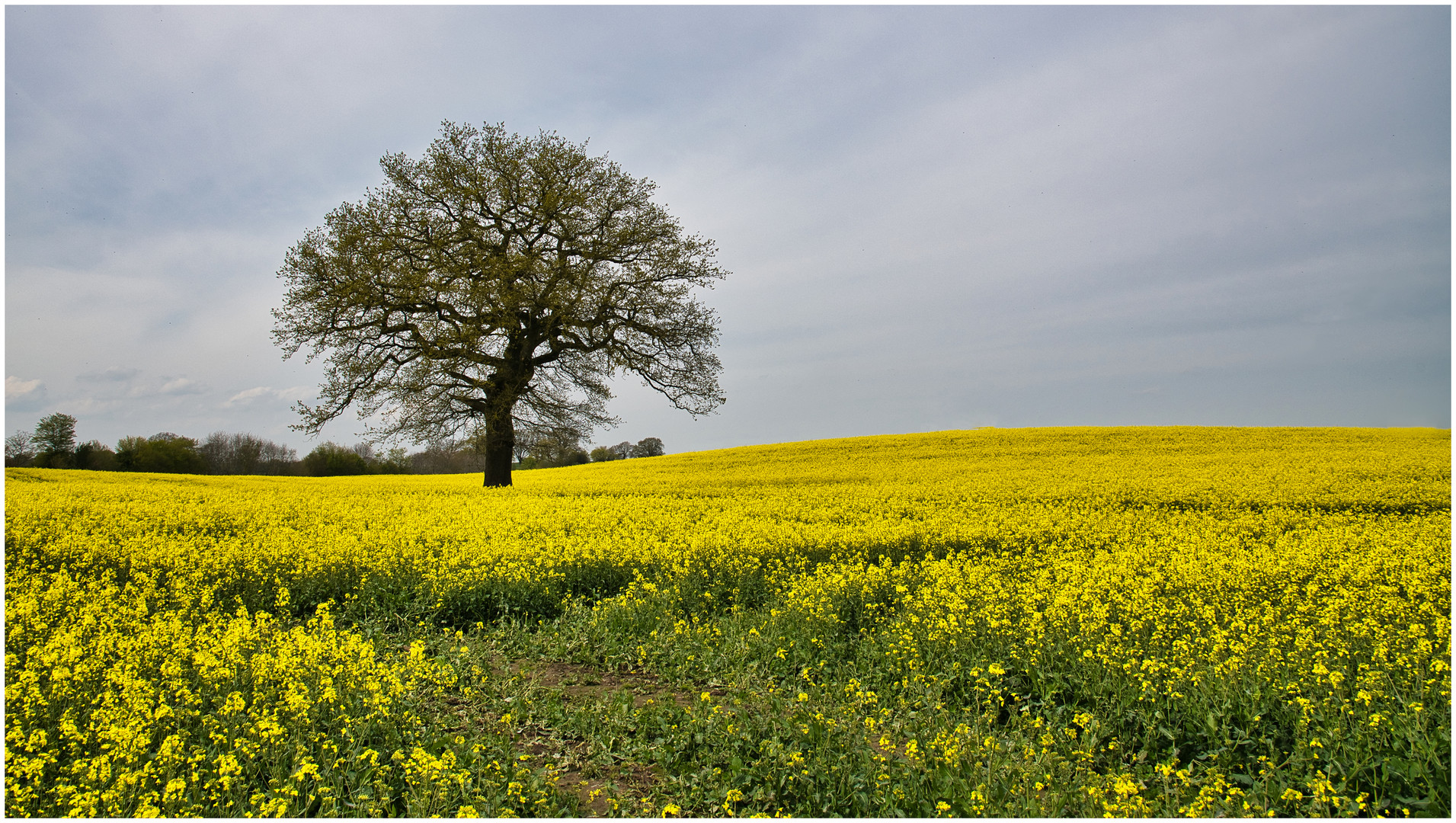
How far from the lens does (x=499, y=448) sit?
20.2 m

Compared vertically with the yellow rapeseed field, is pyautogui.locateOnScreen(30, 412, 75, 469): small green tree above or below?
above

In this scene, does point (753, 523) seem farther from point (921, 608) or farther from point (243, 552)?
point (243, 552)

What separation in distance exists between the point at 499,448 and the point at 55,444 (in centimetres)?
3823

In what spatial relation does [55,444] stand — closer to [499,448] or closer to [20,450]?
[20,450]

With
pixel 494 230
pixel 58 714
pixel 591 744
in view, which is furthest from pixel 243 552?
pixel 494 230

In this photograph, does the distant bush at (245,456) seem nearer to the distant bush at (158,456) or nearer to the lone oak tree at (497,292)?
the distant bush at (158,456)

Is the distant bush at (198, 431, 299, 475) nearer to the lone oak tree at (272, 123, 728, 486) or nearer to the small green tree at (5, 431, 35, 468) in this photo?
the small green tree at (5, 431, 35, 468)

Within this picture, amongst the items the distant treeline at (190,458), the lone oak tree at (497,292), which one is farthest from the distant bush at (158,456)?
the lone oak tree at (497,292)

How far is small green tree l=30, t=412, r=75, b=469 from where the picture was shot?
40.1 m

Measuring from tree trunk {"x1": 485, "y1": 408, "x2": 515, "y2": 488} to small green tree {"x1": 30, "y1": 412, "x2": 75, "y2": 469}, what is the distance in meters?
36.6

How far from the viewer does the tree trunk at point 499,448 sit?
777 inches

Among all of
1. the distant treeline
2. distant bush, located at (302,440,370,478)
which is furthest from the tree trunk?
distant bush, located at (302,440,370,478)

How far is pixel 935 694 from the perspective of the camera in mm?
4730

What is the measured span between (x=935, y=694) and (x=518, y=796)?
276cm
